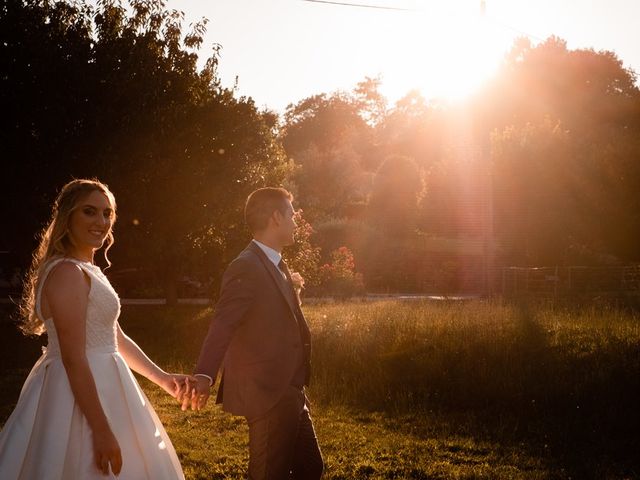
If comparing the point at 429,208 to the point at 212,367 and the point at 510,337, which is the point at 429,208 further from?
the point at 212,367

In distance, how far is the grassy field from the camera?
8641 mm

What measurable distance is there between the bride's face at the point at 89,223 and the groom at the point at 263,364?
875mm

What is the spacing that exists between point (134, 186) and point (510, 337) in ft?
36.4

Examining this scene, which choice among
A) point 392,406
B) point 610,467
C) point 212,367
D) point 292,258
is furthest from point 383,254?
point 212,367

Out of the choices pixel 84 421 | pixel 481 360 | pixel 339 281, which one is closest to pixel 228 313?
pixel 84 421

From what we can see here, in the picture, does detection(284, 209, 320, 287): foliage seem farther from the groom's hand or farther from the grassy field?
the groom's hand

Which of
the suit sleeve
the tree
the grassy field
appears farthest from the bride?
the tree

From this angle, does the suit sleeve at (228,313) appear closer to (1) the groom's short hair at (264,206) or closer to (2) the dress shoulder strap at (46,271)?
(1) the groom's short hair at (264,206)

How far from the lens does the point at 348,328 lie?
15.0 meters

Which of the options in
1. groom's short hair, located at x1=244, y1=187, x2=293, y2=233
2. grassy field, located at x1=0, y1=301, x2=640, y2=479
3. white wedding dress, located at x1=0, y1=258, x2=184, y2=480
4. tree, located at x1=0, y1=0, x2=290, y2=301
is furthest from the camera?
tree, located at x1=0, y1=0, x2=290, y2=301

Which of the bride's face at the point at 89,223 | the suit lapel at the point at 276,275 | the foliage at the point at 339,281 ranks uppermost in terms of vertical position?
the bride's face at the point at 89,223

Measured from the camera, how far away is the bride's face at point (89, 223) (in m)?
4.25

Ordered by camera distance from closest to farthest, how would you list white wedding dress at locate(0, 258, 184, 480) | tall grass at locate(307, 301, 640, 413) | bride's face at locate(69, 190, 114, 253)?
white wedding dress at locate(0, 258, 184, 480), bride's face at locate(69, 190, 114, 253), tall grass at locate(307, 301, 640, 413)

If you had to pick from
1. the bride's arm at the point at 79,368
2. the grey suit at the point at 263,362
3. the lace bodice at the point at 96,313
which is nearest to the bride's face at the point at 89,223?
the lace bodice at the point at 96,313
